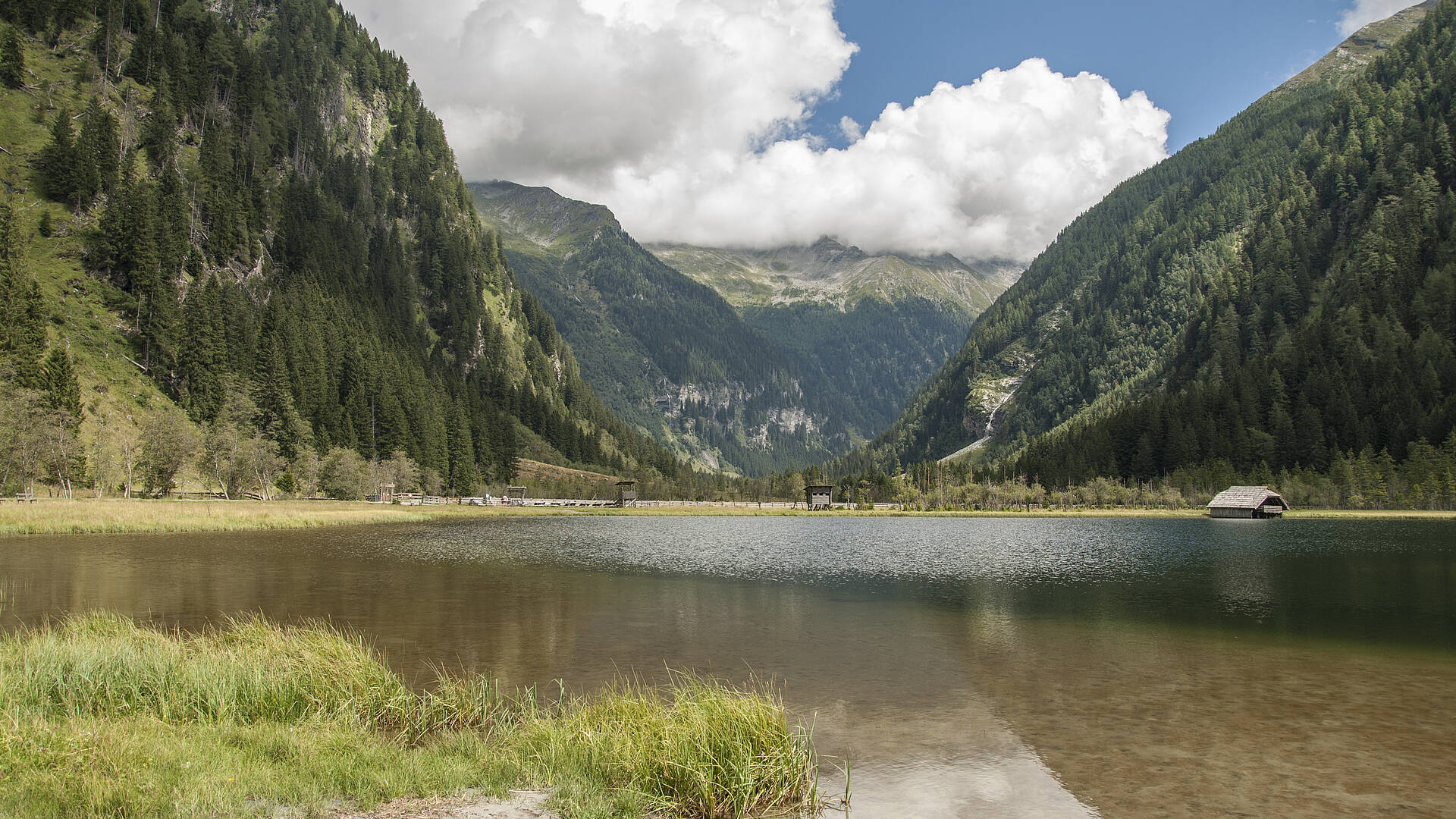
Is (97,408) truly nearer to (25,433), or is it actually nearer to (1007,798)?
(25,433)

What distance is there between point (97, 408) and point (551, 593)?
352ft

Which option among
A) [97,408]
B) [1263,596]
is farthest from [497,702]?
[97,408]

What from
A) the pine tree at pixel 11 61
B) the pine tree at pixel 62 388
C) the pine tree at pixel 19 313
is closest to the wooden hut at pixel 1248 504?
the pine tree at pixel 62 388

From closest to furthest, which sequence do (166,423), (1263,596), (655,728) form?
(655,728), (1263,596), (166,423)

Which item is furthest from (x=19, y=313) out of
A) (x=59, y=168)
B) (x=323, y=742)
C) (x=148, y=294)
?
(x=323, y=742)

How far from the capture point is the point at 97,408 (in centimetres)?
11219

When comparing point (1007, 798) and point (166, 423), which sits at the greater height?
point (166, 423)

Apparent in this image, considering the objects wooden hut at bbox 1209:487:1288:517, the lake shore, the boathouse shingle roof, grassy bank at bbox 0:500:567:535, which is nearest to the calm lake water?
grassy bank at bbox 0:500:567:535

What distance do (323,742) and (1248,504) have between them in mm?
165051

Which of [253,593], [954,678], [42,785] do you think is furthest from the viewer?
[253,593]

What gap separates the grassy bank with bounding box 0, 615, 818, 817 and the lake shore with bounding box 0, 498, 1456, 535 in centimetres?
6474

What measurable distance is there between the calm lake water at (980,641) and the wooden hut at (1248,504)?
8359cm

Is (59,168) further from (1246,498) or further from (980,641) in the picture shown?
(1246,498)

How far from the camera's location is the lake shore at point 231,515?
69000 mm
